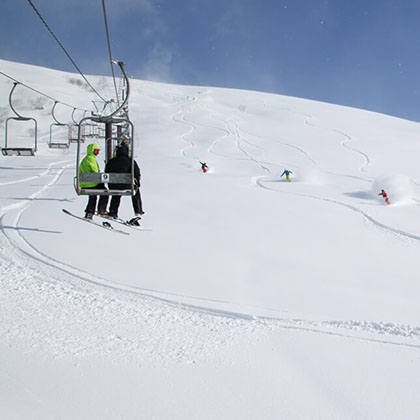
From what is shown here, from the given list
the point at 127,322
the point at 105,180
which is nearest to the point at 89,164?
the point at 105,180

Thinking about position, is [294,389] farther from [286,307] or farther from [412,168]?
[412,168]

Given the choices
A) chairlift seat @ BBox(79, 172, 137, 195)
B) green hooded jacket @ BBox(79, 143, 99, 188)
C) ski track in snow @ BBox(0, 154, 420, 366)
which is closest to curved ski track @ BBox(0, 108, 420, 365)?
ski track in snow @ BBox(0, 154, 420, 366)

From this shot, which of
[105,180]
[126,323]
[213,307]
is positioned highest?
[105,180]

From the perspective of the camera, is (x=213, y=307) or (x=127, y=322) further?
(x=213, y=307)

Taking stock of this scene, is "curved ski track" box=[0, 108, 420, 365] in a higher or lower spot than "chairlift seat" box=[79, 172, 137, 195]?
lower

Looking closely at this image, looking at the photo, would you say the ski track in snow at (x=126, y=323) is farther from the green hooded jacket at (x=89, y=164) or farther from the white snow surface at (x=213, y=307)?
the green hooded jacket at (x=89, y=164)

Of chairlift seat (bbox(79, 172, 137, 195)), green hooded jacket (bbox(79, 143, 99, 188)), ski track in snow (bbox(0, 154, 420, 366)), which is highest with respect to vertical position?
green hooded jacket (bbox(79, 143, 99, 188))

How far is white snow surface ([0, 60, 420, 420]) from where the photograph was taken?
8.68 ft

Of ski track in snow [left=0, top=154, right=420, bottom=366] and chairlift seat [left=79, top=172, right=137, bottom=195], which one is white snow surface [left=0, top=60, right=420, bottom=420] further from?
chairlift seat [left=79, top=172, right=137, bottom=195]

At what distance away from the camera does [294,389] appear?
278 cm

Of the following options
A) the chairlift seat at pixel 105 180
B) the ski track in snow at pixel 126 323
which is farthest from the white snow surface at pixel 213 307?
the chairlift seat at pixel 105 180

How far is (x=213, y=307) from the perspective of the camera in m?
4.17

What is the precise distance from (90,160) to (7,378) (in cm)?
411

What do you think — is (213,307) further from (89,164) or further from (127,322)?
(89,164)
